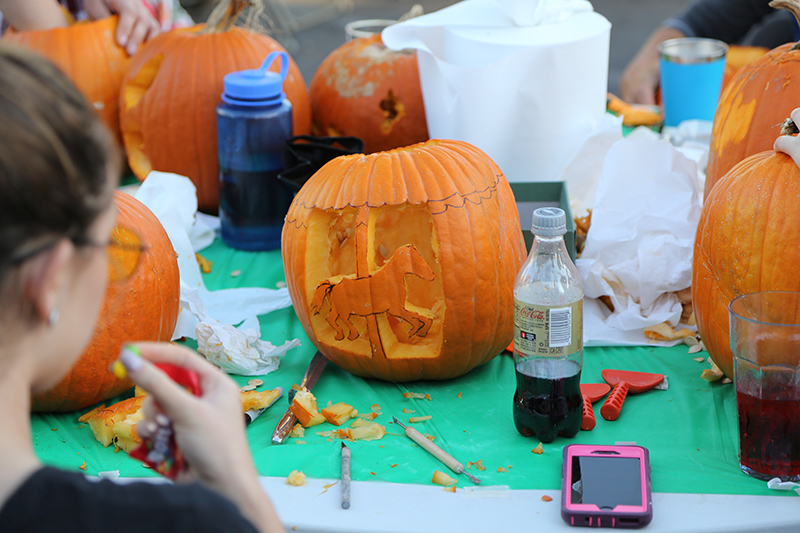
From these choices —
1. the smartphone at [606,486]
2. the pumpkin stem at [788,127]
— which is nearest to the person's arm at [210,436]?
the smartphone at [606,486]

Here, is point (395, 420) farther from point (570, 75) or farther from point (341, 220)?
point (570, 75)

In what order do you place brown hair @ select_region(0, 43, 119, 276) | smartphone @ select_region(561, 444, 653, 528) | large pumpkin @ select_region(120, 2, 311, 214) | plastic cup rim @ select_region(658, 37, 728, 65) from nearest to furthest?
brown hair @ select_region(0, 43, 119, 276), smartphone @ select_region(561, 444, 653, 528), large pumpkin @ select_region(120, 2, 311, 214), plastic cup rim @ select_region(658, 37, 728, 65)

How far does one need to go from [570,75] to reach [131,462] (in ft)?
4.30

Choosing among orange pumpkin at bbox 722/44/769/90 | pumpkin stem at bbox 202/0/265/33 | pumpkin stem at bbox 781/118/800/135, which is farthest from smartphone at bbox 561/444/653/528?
orange pumpkin at bbox 722/44/769/90

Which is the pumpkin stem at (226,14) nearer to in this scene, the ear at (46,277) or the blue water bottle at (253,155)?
the blue water bottle at (253,155)

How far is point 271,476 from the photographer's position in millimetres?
1032

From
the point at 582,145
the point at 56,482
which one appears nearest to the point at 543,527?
the point at 56,482

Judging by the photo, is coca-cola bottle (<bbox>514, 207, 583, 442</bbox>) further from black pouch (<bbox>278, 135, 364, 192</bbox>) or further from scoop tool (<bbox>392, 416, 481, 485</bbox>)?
black pouch (<bbox>278, 135, 364, 192</bbox>)

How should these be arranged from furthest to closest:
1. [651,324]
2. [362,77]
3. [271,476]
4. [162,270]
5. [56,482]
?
1. [362,77]
2. [651,324]
3. [162,270]
4. [271,476]
5. [56,482]

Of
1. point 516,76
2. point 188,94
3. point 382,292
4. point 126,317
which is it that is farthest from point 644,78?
point 126,317

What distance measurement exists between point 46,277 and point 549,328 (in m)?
0.69

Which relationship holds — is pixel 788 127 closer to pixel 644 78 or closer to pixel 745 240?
pixel 745 240

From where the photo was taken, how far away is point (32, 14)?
196cm

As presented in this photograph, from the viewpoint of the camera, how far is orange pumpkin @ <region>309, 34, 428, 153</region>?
2.01 metres
